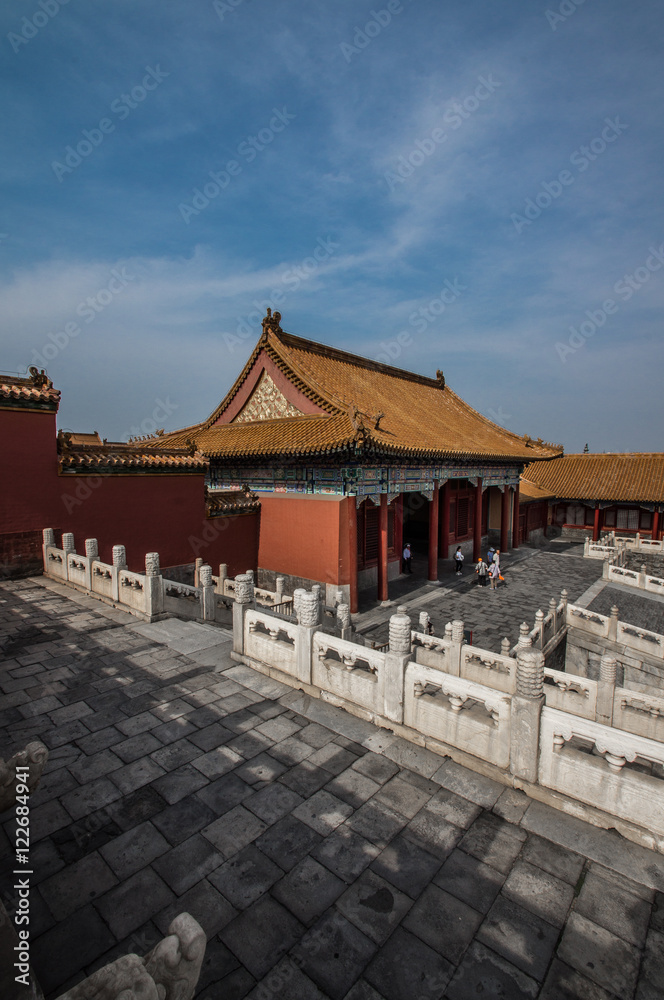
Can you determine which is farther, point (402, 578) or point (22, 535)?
point (402, 578)

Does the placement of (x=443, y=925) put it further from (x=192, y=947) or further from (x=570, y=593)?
(x=570, y=593)

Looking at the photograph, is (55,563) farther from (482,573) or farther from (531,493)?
(531,493)

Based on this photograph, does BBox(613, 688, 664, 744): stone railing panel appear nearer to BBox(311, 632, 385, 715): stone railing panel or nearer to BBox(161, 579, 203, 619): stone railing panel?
BBox(311, 632, 385, 715): stone railing panel

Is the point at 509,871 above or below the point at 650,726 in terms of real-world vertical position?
above

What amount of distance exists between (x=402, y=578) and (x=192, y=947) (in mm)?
14600

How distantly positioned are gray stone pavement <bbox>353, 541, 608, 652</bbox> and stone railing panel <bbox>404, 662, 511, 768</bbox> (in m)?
5.43

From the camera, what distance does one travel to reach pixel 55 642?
24.9 feet

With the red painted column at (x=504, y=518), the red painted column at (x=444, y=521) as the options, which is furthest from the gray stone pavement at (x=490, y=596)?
the red painted column at (x=504, y=518)

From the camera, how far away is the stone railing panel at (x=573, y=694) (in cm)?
696

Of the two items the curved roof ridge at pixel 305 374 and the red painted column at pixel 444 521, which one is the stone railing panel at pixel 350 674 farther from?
the red painted column at pixel 444 521

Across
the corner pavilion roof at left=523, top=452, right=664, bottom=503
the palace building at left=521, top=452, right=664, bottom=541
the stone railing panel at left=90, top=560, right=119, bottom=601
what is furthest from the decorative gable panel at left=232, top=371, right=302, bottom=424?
the corner pavilion roof at left=523, top=452, right=664, bottom=503

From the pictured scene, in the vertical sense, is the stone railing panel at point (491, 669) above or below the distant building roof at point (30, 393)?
below

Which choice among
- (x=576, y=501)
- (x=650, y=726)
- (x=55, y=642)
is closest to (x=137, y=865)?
(x=55, y=642)

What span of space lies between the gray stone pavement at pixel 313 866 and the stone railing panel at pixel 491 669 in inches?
122
